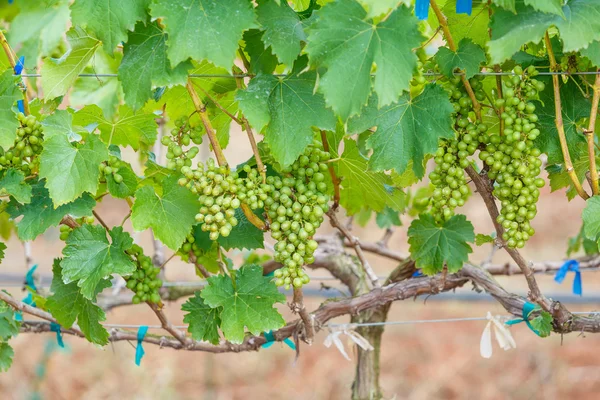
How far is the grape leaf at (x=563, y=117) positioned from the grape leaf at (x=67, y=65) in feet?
2.50

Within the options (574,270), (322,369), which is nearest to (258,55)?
(574,270)

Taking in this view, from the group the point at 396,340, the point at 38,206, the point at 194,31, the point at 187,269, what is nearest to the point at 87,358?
the point at 187,269

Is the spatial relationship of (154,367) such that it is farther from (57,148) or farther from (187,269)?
(57,148)

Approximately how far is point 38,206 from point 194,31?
1.46 feet

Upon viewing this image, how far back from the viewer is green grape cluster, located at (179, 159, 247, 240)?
1.05m

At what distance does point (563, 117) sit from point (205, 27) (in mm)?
623

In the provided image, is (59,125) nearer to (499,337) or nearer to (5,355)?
(5,355)

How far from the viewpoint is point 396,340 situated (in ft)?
16.7

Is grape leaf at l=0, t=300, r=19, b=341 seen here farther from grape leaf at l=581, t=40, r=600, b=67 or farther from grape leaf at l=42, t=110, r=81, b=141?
grape leaf at l=581, t=40, r=600, b=67

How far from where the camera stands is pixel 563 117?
117cm

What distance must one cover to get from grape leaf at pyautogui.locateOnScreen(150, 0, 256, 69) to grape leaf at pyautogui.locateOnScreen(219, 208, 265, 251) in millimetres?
384

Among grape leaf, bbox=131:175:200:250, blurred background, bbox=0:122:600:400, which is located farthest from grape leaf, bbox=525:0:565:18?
blurred background, bbox=0:122:600:400

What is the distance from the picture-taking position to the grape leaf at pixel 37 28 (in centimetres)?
197

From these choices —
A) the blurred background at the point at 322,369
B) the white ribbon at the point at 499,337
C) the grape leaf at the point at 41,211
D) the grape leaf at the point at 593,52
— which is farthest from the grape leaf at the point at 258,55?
the blurred background at the point at 322,369
